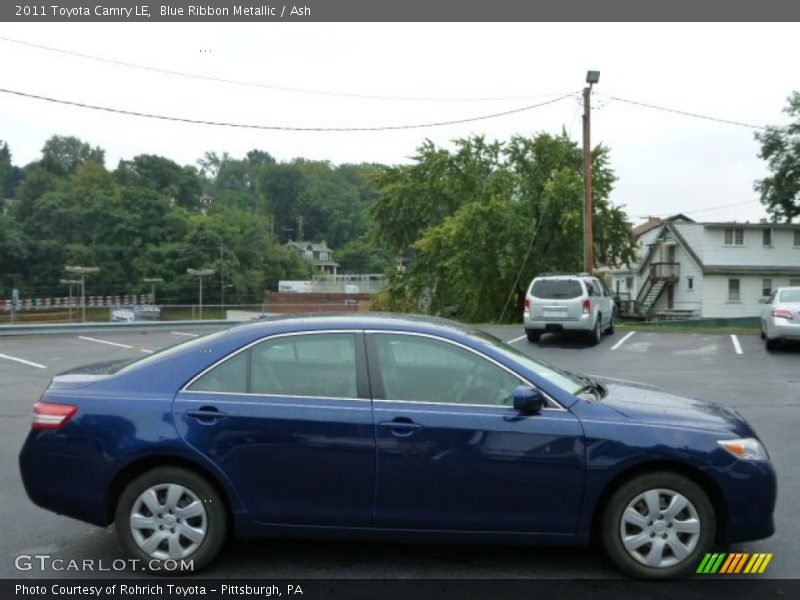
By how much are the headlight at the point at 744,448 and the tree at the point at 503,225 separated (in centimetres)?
2948

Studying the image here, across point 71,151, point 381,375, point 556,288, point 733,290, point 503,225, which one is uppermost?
point 71,151

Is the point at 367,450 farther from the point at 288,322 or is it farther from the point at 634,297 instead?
the point at 634,297

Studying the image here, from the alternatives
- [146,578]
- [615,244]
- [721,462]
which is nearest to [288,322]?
[146,578]

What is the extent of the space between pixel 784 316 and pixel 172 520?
14.2 metres

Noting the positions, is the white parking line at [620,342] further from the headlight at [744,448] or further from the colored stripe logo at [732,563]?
the headlight at [744,448]

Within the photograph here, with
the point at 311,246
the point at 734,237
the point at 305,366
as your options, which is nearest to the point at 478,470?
the point at 305,366

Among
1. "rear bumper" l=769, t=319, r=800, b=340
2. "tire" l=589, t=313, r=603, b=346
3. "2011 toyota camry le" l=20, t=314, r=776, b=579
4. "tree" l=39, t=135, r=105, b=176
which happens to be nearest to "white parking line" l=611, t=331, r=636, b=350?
"tire" l=589, t=313, r=603, b=346

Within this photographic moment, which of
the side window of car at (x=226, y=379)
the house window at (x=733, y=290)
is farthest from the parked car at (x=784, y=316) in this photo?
the house window at (x=733, y=290)

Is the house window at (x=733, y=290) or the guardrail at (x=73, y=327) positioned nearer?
the guardrail at (x=73, y=327)

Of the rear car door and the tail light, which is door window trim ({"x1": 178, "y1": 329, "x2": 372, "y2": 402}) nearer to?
the rear car door

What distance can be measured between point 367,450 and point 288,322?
101 cm

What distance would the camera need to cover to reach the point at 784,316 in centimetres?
1512

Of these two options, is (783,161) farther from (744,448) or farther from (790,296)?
(744,448)

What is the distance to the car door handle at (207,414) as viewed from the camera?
4266 millimetres
